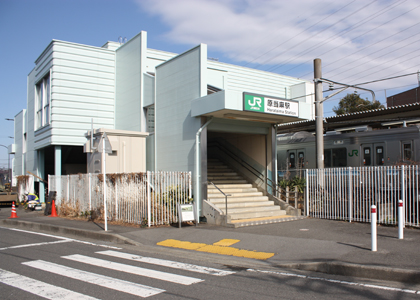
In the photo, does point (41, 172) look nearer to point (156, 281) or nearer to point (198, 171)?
point (198, 171)

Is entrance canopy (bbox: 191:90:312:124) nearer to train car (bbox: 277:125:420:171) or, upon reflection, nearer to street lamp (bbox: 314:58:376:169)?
street lamp (bbox: 314:58:376:169)

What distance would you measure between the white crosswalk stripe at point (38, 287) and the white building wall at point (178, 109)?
8486mm

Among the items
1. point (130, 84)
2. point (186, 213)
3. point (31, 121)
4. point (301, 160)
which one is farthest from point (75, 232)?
point (31, 121)

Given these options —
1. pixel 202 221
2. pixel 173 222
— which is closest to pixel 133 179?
pixel 173 222

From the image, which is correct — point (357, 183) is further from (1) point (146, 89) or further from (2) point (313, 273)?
(1) point (146, 89)

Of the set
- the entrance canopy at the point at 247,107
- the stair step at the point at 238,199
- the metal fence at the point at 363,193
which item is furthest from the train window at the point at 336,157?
the stair step at the point at 238,199

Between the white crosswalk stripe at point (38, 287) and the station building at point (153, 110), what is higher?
the station building at point (153, 110)

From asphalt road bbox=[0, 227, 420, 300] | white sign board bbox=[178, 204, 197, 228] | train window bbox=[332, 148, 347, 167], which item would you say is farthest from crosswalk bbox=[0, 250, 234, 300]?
train window bbox=[332, 148, 347, 167]

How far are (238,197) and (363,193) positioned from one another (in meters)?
5.17

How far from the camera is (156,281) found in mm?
6496

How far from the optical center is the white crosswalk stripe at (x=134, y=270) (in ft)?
21.7

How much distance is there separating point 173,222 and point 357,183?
683 centimetres

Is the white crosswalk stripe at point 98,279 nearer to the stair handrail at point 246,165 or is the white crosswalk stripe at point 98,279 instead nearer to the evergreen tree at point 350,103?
the stair handrail at point 246,165

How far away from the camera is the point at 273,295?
5.68 meters
